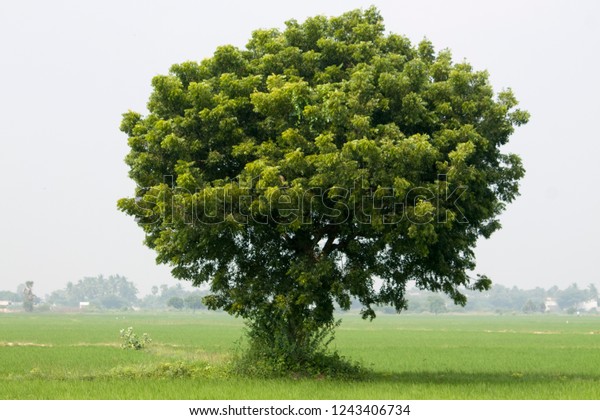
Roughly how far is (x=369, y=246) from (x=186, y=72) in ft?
25.2

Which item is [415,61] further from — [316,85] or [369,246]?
[369,246]

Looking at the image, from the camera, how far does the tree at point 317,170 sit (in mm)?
20328

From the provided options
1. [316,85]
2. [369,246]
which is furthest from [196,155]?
[369,246]

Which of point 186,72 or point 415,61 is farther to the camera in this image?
point 186,72

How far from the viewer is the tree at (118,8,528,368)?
2033 centimetres

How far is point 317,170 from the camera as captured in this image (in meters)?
20.2

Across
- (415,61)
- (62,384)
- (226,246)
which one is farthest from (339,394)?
(415,61)

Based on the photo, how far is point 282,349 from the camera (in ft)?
75.6

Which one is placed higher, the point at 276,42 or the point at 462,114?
the point at 276,42

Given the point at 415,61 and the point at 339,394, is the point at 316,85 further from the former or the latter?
the point at 339,394

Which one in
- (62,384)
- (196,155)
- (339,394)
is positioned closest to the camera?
(339,394)

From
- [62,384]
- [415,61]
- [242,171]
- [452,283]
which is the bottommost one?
[62,384]

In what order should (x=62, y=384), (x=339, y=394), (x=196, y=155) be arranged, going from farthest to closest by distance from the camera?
(x=196, y=155) < (x=62, y=384) < (x=339, y=394)

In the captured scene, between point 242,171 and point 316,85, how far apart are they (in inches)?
133
